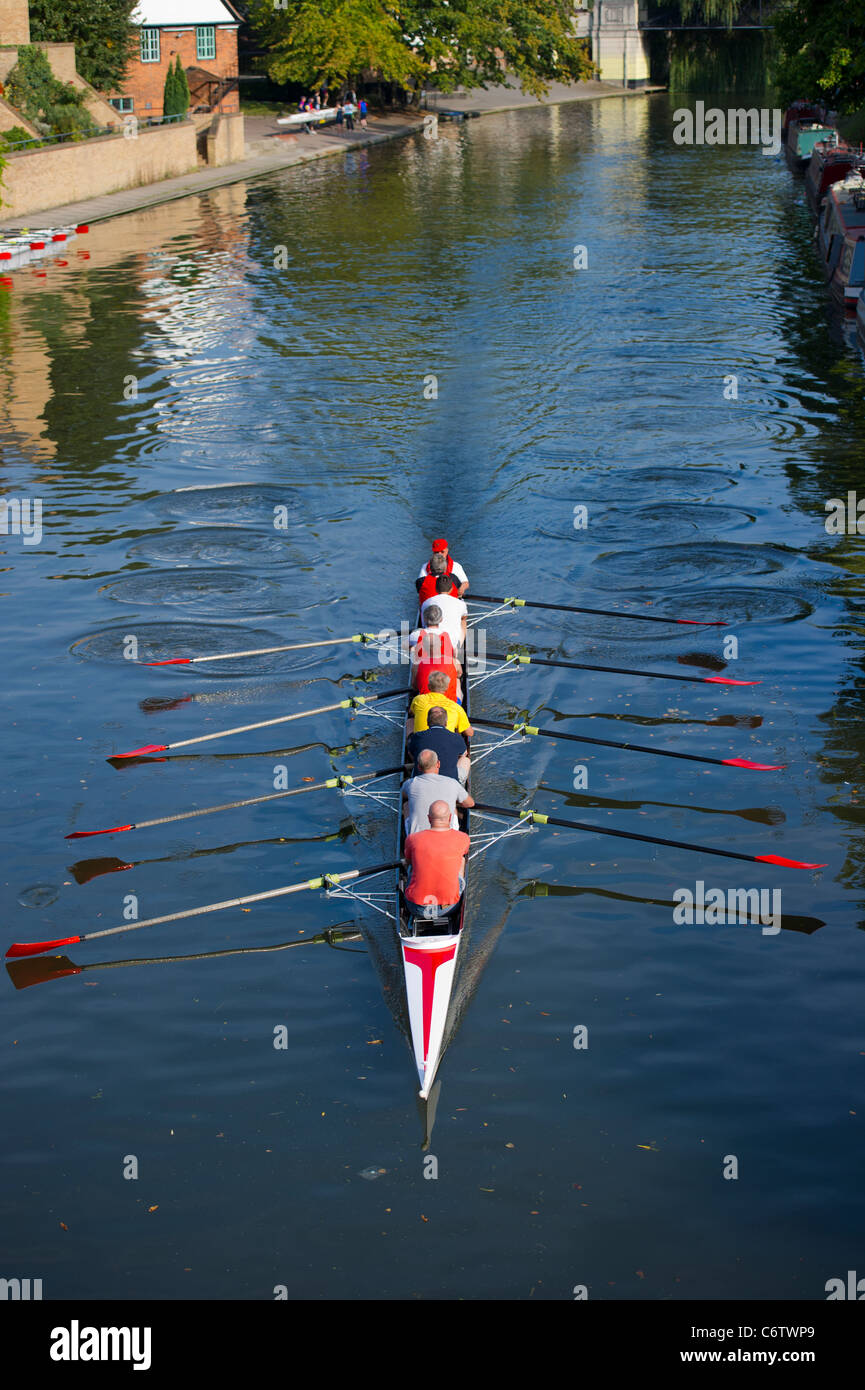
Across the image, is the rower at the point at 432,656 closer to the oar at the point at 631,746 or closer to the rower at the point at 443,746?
the oar at the point at 631,746

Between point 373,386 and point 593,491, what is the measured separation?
8.83 metres

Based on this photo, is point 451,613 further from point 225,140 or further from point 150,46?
point 150,46

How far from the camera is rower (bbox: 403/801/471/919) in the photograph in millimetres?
12383

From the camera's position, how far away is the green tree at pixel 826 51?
40062 millimetres

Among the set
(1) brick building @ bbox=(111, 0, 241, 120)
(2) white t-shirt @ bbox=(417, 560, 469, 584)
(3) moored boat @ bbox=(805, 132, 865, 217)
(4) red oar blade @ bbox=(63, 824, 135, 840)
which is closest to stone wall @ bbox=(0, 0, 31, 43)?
(1) brick building @ bbox=(111, 0, 241, 120)

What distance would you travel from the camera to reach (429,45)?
280 ft

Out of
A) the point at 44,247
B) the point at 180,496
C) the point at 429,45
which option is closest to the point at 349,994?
the point at 180,496

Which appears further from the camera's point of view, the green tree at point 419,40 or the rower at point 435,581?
the green tree at point 419,40

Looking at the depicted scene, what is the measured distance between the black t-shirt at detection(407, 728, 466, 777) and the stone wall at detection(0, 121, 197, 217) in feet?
136

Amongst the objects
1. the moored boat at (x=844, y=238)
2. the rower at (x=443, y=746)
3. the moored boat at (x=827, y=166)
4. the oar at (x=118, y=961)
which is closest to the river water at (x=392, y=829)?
the oar at (x=118, y=961)

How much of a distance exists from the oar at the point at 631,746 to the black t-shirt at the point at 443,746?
1.24 meters

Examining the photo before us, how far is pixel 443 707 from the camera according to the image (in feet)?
49.3

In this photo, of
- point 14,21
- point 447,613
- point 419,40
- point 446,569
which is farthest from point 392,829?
point 419,40

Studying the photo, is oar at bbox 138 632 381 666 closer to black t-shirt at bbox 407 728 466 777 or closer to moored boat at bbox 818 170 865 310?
black t-shirt at bbox 407 728 466 777
